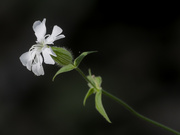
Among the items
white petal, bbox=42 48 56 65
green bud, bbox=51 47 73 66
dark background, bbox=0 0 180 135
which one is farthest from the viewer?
dark background, bbox=0 0 180 135

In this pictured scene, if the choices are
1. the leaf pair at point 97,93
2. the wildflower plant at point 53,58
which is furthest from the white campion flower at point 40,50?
the leaf pair at point 97,93

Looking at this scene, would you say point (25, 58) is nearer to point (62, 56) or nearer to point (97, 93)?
point (62, 56)

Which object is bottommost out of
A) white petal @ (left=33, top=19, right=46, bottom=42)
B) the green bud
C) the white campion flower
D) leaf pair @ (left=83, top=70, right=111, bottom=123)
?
leaf pair @ (left=83, top=70, right=111, bottom=123)

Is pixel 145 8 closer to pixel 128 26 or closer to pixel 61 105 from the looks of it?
pixel 128 26

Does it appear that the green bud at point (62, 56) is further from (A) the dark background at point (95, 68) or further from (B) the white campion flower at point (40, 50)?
(A) the dark background at point (95, 68)

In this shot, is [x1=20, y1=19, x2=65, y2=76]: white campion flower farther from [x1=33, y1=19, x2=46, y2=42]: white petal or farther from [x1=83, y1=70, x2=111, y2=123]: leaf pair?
[x1=83, y1=70, x2=111, y2=123]: leaf pair

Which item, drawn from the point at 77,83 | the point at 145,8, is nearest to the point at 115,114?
the point at 77,83

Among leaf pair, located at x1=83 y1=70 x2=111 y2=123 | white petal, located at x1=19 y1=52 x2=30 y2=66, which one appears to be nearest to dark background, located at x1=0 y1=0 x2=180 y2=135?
leaf pair, located at x1=83 y1=70 x2=111 y2=123
